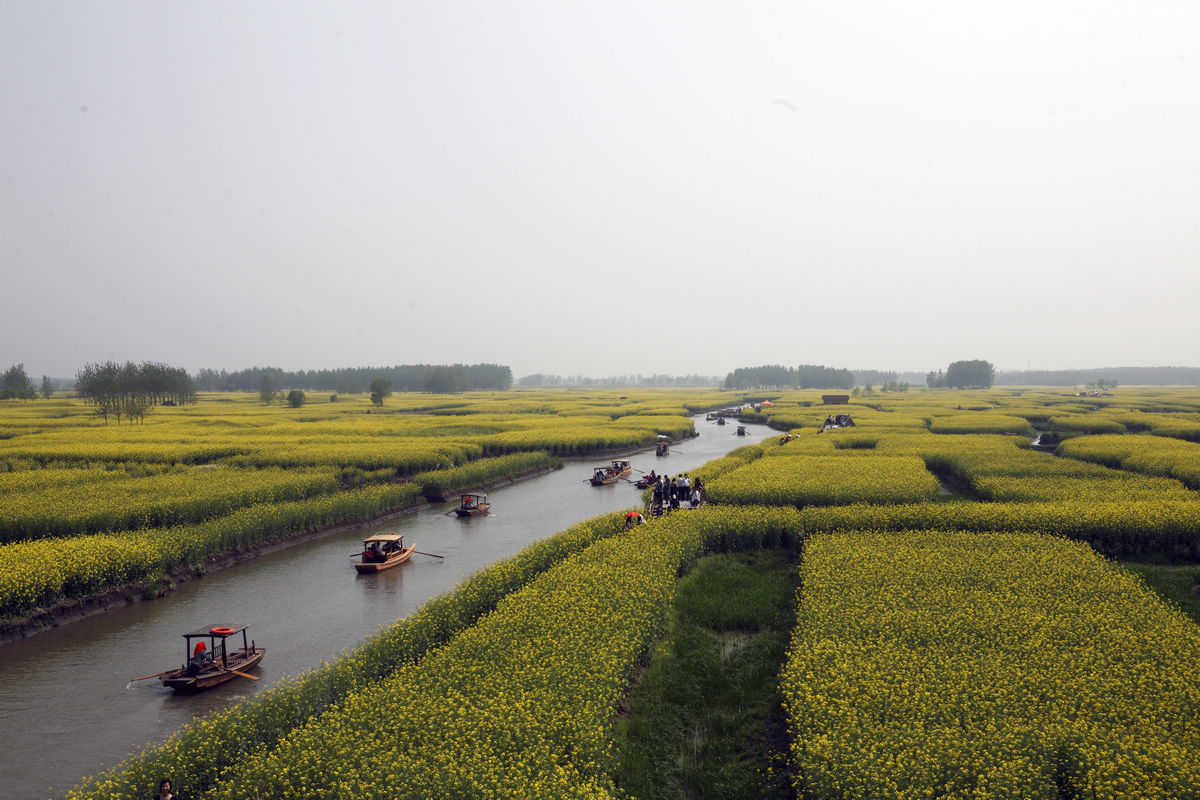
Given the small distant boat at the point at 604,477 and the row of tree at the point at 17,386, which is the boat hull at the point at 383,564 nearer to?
the small distant boat at the point at 604,477

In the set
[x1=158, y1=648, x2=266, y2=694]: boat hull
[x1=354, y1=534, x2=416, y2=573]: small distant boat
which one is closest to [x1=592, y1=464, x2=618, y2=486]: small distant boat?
[x1=354, y1=534, x2=416, y2=573]: small distant boat

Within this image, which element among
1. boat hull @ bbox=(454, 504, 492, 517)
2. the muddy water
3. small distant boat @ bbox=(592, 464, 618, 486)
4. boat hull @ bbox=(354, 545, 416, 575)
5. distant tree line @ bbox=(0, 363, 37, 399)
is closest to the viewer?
the muddy water

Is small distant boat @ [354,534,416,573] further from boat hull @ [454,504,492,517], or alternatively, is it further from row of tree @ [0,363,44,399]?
row of tree @ [0,363,44,399]

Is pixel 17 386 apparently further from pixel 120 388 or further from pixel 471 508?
pixel 471 508

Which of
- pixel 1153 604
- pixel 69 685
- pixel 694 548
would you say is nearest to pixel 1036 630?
pixel 1153 604

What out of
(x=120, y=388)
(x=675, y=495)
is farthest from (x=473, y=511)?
(x=120, y=388)

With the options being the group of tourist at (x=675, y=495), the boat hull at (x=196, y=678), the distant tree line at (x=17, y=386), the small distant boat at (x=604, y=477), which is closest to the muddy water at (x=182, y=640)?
the boat hull at (x=196, y=678)
